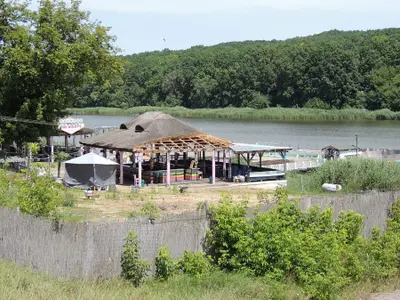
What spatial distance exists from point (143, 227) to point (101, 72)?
27.2m

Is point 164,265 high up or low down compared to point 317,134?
up

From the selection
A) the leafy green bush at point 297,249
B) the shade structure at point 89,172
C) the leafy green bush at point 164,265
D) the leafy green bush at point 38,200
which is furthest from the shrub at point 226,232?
the shade structure at point 89,172

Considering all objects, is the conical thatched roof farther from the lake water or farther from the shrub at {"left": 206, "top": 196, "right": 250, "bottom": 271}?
the lake water

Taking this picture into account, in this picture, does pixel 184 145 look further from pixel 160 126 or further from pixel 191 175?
pixel 160 126

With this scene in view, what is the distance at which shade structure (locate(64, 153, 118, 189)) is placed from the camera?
28.2m

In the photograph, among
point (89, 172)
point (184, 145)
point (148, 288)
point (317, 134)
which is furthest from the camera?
point (317, 134)

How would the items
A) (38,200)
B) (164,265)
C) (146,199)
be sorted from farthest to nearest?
1. (146,199)
2. (38,200)
3. (164,265)

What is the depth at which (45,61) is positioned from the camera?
3528cm

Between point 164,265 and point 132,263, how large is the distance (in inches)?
23.2

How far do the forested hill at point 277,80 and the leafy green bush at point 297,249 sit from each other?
290ft

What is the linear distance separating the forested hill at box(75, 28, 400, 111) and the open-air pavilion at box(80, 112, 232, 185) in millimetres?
70576

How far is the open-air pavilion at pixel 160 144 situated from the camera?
31359 mm

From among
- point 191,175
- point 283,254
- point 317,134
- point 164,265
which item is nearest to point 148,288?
point 164,265

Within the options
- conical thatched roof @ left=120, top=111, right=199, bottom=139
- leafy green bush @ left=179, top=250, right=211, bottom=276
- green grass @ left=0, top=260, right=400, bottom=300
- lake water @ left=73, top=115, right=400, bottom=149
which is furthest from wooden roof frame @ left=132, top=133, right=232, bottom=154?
lake water @ left=73, top=115, right=400, bottom=149
